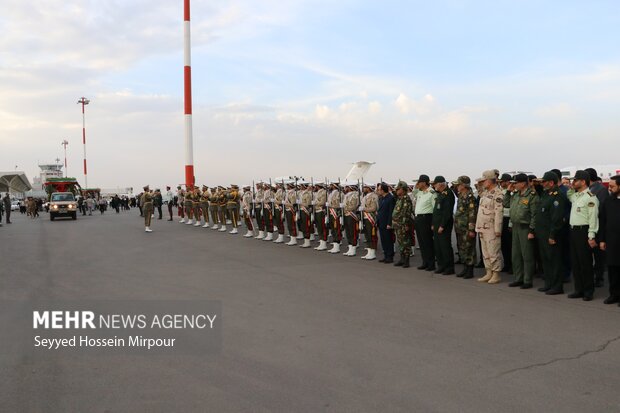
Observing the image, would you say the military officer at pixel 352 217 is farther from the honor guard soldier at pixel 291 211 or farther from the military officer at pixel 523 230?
the military officer at pixel 523 230

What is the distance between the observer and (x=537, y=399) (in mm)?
4098

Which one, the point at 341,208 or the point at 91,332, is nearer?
the point at 91,332

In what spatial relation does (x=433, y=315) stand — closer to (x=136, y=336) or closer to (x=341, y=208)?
(x=136, y=336)

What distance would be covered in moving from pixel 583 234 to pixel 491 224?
1646 mm

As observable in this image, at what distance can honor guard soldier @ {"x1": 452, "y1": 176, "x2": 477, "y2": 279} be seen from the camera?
958cm

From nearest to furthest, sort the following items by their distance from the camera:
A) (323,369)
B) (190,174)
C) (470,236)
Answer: (323,369) → (470,236) → (190,174)

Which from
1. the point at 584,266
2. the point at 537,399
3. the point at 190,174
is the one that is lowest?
the point at 537,399

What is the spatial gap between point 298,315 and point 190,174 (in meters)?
27.0

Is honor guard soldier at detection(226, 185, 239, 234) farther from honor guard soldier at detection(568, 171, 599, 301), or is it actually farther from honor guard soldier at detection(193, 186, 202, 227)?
honor guard soldier at detection(568, 171, 599, 301)

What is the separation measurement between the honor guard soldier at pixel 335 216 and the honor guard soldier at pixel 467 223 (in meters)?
4.58

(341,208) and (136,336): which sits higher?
(341,208)

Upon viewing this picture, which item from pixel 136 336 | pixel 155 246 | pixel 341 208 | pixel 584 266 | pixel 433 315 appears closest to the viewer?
pixel 136 336

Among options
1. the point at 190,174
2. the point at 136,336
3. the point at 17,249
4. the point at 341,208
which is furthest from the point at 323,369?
the point at 190,174

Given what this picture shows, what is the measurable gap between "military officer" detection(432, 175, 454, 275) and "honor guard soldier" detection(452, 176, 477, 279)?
0.76ft
